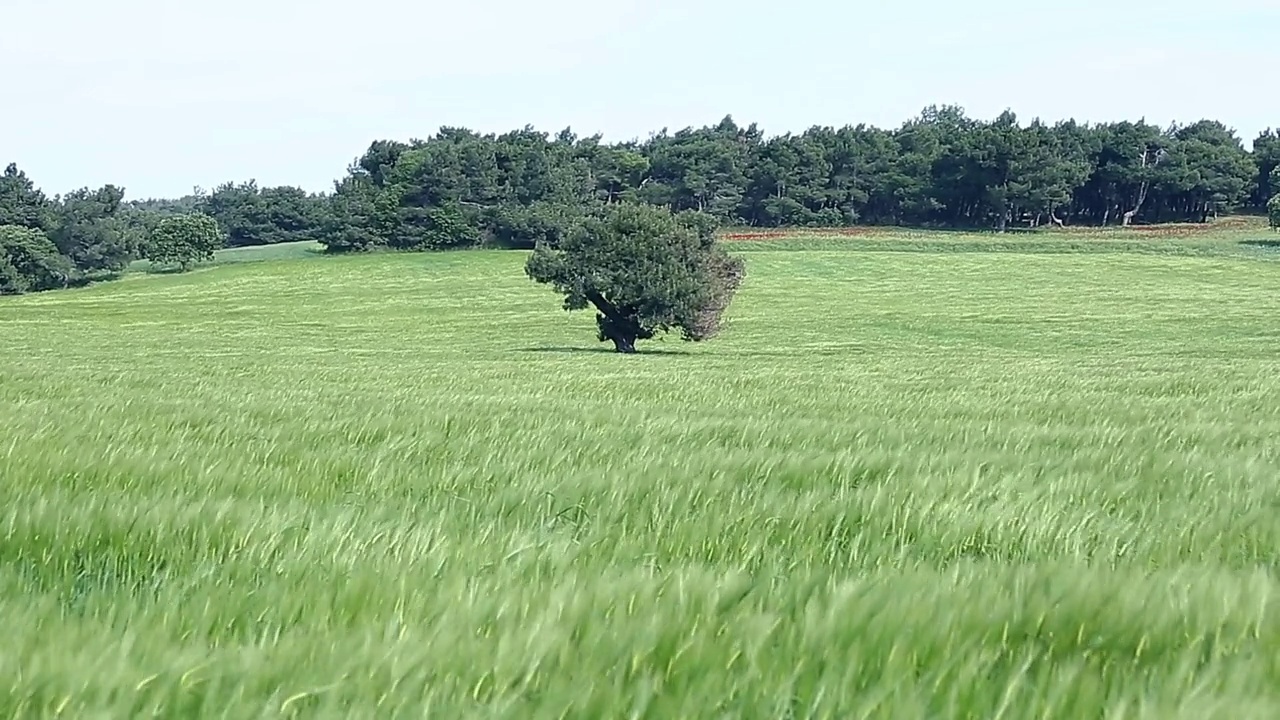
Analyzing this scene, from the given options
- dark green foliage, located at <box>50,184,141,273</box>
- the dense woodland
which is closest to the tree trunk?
the dense woodland

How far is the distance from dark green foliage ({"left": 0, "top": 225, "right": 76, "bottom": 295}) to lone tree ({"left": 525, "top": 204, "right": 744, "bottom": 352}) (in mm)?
70892

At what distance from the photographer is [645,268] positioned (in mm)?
37688

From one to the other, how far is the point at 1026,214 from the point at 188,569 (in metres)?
140

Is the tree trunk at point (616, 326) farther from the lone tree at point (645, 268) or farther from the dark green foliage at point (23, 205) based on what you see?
the dark green foliage at point (23, 205)

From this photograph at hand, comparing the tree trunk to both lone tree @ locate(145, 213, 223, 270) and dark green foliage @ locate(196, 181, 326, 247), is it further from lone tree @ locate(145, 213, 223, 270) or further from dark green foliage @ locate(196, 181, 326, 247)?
dark green foliage @ locate(196, 181, 326, 247)

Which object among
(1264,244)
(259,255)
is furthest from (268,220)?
(1264,244)

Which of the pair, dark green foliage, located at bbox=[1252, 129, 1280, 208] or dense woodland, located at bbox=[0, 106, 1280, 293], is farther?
dark green foliage, located at bbox=[1252, 129, 1280, 208]

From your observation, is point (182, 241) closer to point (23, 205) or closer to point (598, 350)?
point (23, 205)

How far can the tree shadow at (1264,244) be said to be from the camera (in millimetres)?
93794

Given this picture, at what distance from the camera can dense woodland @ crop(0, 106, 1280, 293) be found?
114 meters

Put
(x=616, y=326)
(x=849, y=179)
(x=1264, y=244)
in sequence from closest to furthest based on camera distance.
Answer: (x=616, y=326) → (x=1264, y=244) → (x=849, y=179)

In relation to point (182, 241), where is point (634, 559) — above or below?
above

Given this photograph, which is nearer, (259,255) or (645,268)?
(645,268)

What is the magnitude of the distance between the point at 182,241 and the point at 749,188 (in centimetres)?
6420
